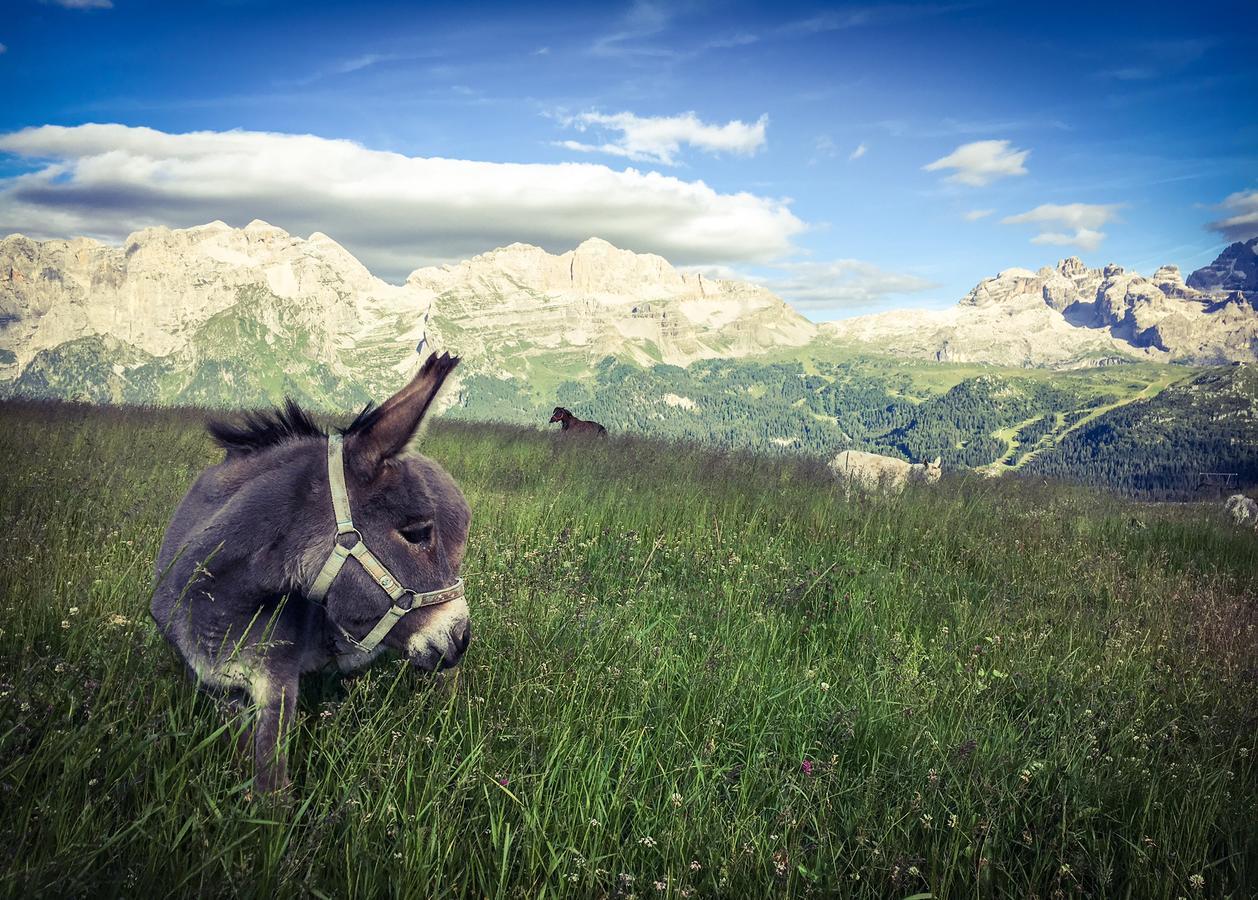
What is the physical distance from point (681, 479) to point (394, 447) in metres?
9.06

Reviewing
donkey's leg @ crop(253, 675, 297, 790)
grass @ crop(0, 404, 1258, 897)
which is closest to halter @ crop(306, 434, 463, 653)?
donkey's leg @ crop(253, 675, 297, 790)

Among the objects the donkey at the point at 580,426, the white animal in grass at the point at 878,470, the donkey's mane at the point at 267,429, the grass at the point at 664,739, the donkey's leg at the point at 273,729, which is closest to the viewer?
the grass at the point at 664,739

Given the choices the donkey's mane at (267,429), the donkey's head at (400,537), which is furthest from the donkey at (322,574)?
the donkey's mane at (267,429)

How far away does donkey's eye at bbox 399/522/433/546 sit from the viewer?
299cm

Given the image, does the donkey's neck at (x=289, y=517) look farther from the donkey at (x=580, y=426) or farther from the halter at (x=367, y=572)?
the donkey at (x=580, y=426)

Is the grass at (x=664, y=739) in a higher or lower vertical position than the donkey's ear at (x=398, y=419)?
lower

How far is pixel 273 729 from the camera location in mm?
2752

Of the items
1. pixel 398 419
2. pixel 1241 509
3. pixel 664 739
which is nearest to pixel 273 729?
pixel 398 419

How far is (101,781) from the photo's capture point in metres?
2.57

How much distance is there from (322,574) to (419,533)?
1.40 feet

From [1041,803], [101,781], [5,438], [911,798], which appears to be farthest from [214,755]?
[5,438]

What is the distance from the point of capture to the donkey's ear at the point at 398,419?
2953mm

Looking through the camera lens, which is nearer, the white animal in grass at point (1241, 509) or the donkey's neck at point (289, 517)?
the donkey's neck at point (289, 517)

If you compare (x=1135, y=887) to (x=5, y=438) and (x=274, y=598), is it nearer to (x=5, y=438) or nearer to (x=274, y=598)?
(x=274, y=598)
